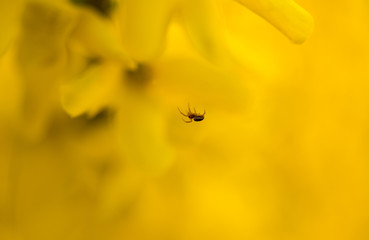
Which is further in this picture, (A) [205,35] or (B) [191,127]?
(B) [191,127]

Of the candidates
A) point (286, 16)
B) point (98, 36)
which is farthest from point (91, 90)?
point (286, 16)

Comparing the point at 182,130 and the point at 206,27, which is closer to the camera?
the point at 206,27

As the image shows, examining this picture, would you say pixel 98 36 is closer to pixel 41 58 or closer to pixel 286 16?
pixel 41 58

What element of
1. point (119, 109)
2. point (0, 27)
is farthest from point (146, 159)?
point (0, 27)

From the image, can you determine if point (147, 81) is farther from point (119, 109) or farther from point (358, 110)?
point (358, 110)

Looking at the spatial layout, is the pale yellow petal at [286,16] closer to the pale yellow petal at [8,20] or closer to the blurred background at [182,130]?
the blurred background at [182,130]

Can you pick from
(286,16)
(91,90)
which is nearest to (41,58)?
(91,90)

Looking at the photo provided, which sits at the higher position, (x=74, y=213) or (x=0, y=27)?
(x=0, y=27)
